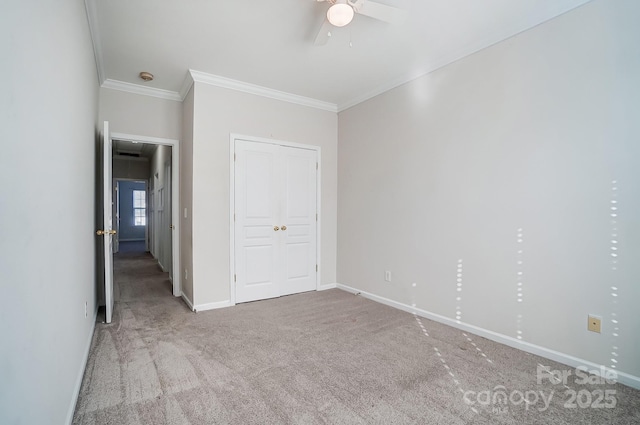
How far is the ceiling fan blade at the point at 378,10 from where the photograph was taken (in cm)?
215

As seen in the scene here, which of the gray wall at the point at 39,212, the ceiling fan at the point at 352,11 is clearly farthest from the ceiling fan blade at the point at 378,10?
the gray wall at the point at 39,212

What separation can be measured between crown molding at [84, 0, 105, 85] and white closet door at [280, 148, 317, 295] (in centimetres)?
219

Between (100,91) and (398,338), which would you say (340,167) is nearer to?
(398,338)

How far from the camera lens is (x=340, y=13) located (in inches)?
80.7

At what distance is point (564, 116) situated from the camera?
7.86 ft

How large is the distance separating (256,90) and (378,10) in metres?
2.16

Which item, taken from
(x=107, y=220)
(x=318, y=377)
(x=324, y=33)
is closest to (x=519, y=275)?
(x=318, y=377)

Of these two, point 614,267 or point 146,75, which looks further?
point 146,75

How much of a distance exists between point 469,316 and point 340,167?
2662 mm

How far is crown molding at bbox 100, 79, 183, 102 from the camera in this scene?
371 centimetres

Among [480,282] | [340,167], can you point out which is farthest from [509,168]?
[340,167]

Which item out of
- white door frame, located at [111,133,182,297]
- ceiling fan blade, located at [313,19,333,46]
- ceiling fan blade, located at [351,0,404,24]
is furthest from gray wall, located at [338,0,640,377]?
white door frame, located at [111,133,182,297]

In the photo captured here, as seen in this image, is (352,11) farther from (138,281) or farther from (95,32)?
(138,281)

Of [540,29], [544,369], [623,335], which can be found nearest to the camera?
[623,335]
